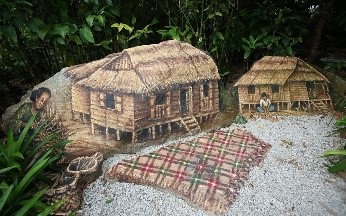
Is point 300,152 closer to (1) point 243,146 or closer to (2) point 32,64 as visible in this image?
(1) point 243,146

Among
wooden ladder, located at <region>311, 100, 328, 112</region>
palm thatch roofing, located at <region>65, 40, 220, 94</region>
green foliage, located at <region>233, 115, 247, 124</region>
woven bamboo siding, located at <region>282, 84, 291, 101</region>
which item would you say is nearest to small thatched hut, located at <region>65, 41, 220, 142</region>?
palm thatch roofing, located at <region>65, 40, 220, 94</region>

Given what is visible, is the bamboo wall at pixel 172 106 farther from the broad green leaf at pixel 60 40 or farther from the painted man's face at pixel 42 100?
the broad green leaf at pixel 60 40

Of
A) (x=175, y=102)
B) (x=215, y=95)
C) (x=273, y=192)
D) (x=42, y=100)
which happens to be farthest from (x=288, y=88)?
(x=42, y=100)

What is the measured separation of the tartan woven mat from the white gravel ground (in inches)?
2.7

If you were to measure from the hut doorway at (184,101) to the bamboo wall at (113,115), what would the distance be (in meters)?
0.54

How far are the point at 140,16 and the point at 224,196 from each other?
9.26ft

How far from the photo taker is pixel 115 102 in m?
3.16

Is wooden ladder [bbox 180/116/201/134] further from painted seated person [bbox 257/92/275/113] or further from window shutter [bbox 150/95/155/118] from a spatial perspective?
painted seated person [bbox 257/92/275/113]

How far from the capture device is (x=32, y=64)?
4117mm

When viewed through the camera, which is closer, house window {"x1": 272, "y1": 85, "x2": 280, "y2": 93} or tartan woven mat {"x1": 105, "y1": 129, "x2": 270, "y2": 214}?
tartan woven mat {"x1": 105, "y1": 129, "x2": 270, "y2": 214}

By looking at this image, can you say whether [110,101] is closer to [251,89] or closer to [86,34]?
[86,34]

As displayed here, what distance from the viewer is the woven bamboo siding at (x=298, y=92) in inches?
144

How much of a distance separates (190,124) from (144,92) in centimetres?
62

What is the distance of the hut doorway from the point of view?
339cm
